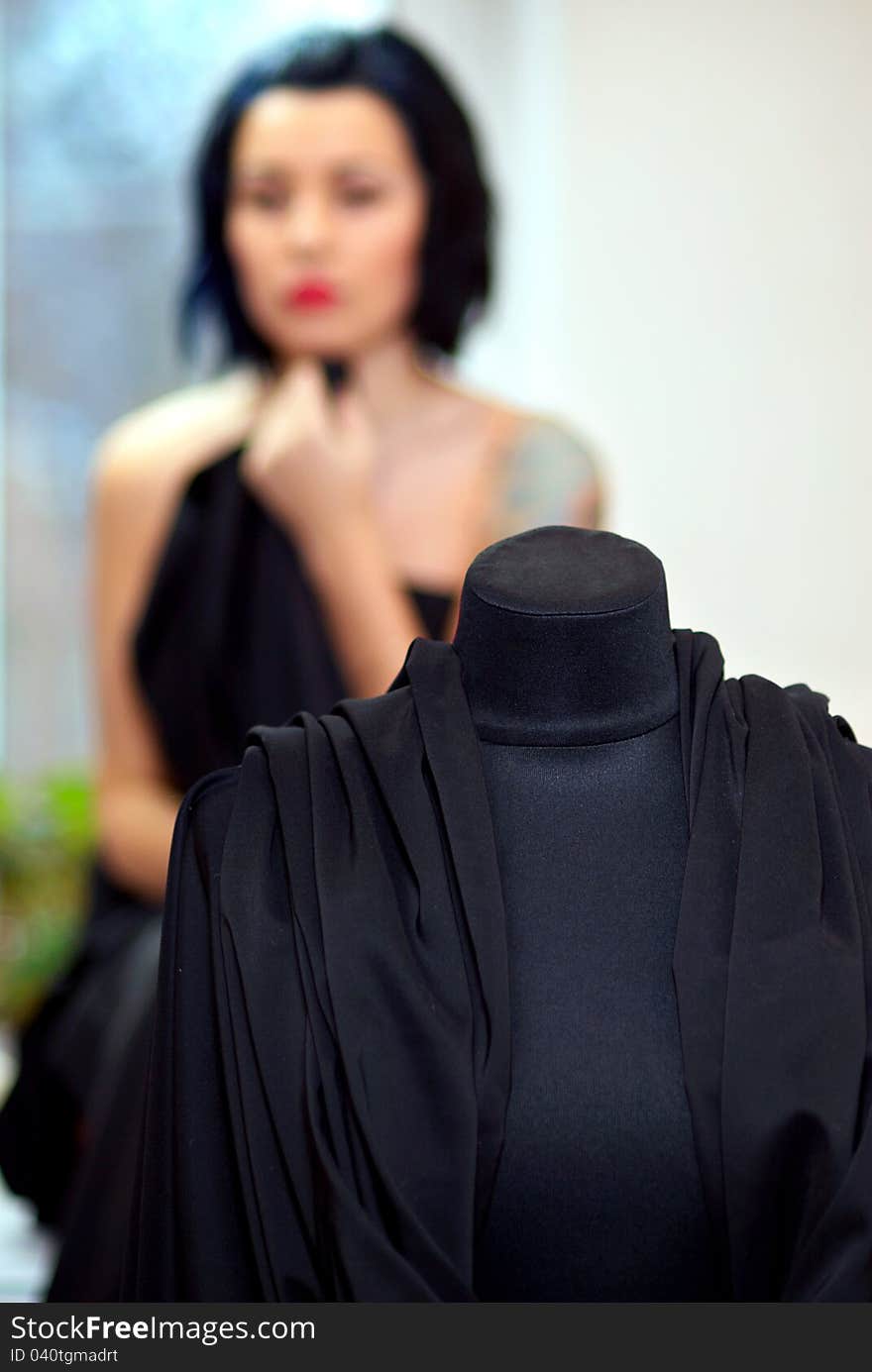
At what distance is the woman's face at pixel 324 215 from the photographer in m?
2.20

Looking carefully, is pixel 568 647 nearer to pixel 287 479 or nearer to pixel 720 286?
pixel 287 479

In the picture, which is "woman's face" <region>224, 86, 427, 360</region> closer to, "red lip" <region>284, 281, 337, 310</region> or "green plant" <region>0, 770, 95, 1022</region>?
"red lip" <region>284, 281, 337, 310</region>

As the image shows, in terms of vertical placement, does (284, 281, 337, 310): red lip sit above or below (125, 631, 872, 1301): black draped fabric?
above

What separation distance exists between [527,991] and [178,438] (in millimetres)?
1569

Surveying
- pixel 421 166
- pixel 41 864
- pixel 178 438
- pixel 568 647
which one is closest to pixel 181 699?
pixel 178 438

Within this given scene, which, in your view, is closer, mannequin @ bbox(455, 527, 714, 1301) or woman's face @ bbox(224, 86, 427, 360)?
mannequin @ bbox(455, 527, 714, 1301)

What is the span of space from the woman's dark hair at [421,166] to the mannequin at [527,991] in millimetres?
1460

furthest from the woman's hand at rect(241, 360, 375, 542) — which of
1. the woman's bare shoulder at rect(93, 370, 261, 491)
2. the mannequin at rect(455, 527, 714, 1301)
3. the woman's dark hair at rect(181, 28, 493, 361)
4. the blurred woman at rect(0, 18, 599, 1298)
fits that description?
Answer: the mannequin at rect(455, 527, 714, 1301)

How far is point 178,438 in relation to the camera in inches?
89.9

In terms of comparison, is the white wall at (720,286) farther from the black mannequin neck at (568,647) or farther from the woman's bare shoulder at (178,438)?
the black mannequin neck at (568,647)

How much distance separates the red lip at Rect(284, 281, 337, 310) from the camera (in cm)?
221

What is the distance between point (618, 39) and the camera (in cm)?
304

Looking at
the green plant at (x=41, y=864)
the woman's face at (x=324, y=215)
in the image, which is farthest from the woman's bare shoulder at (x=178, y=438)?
the green plant at (x=41, y=864)

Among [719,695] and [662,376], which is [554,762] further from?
[662,376]
